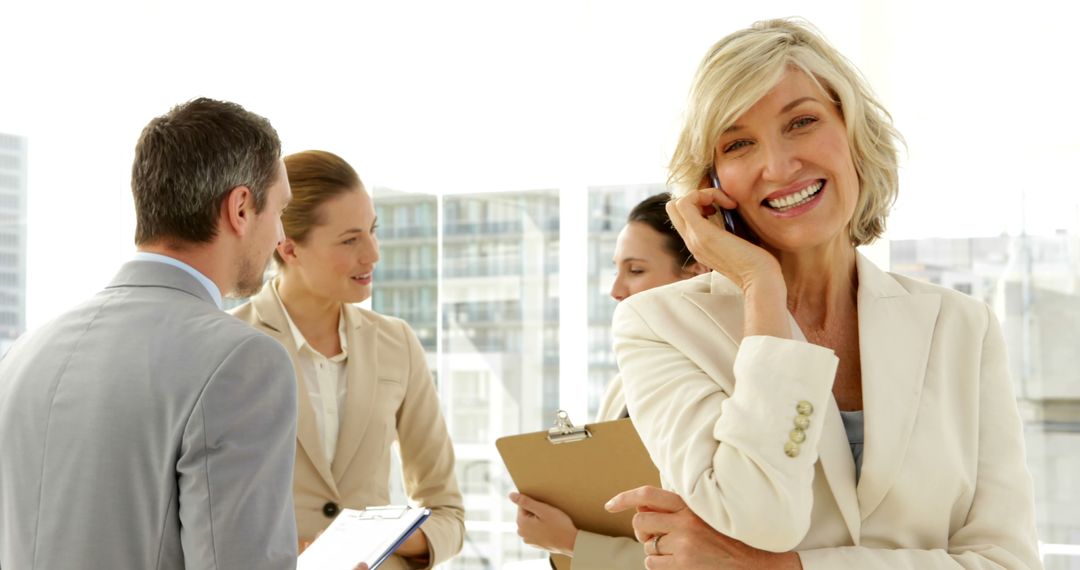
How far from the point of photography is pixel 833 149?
160cm

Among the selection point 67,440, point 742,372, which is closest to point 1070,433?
point 742,372

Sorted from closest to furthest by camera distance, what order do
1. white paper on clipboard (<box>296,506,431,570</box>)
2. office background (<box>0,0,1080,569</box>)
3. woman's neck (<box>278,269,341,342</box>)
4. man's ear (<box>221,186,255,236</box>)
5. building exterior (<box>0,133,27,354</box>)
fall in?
man's ear (<box>221,186,255,236</box>) < white paper on clipboard (<box>296,506,431,570</box>) < woman's neck (<box>278,269,341,342</box>) < office background (<box>0,0,1080,569</box>) < building exterior (<box>0,133,27,354</box>)

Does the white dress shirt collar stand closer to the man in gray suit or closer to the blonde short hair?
the man in gray suit

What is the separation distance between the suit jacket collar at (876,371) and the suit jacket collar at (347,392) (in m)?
1.41

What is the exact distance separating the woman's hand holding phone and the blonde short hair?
0.06m

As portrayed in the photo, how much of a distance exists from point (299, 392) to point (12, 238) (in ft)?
7.75

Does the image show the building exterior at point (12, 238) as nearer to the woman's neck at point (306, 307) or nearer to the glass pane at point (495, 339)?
the glass pane at point (495, 339)

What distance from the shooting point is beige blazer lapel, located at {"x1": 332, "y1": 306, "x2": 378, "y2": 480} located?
2.74m

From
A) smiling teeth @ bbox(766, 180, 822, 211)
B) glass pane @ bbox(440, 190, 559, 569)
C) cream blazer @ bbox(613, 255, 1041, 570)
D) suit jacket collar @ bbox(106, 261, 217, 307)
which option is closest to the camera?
cream blazer @ bbox(613, 255, 1041, 570)

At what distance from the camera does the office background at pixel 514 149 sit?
13.1 feet

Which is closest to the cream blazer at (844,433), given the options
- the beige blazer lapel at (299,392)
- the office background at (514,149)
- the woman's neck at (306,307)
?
the beige blazer lapel at (299,392)

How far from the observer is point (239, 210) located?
1.84 metres

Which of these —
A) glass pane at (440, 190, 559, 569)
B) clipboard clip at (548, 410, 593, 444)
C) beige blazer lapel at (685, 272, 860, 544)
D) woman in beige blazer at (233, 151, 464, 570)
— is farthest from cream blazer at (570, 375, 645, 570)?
glass pane at (440, 190, 559, 569)

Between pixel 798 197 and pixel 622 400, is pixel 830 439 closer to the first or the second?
pixel 798 197
